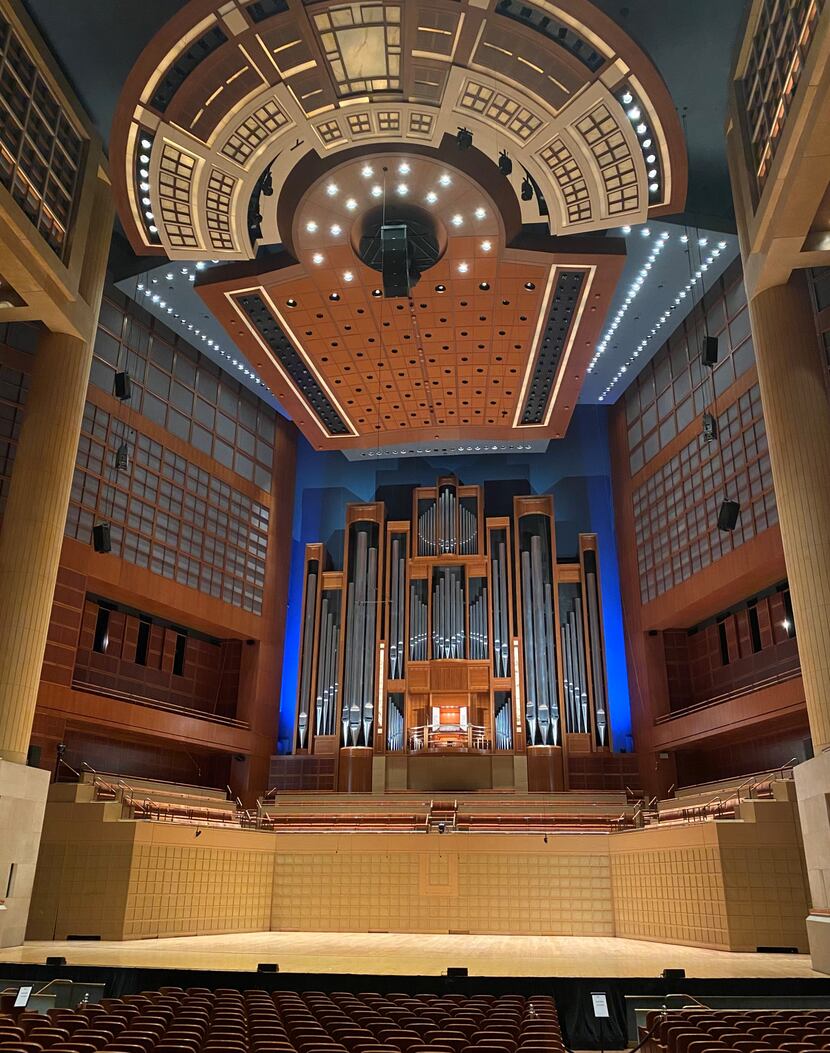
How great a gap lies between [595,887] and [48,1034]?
352 inches

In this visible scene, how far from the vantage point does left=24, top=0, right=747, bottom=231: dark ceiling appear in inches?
326

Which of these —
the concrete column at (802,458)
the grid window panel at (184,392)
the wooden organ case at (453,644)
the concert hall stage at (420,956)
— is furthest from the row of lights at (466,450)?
the concert hall stage at (420,956)

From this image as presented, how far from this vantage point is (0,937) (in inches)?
313

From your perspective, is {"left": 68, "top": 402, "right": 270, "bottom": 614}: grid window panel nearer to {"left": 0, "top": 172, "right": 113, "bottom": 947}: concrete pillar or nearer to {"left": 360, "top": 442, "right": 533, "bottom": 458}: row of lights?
{"left": 0, "top": 172, "right": 113, "bottom": 947}: concrete pillar

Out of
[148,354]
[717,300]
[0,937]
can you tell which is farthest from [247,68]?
[0,937]

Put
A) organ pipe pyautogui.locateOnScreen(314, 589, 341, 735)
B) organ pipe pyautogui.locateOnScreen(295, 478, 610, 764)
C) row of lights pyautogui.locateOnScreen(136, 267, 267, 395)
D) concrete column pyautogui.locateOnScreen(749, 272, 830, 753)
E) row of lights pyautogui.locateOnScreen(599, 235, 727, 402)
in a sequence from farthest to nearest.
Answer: organ pipe pyautogui.locateOnScreen(314, 589, 341, 735) → organ pipe pyautogui.locateOnScreen(295, 478, 610, 764) → row of lights pyautogui.locateOnScreen(136, 267, 267, 395) → row of lights pyautogui.locateOnScreen(599, 235, 727, 402) → concrete column pyautogui.locateOnScreen(749, 272, 830, 753)

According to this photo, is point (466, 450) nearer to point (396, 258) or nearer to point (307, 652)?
point (307, 652)

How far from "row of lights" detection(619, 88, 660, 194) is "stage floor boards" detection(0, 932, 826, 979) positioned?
25.3 feet

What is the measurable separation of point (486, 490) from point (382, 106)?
874cm

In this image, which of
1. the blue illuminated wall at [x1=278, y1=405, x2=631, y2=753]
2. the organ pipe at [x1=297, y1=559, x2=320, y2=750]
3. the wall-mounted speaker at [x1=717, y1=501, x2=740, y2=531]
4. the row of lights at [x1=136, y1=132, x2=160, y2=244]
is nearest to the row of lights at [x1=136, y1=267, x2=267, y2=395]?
the row of lights at [x1=136, y1=132, x2=160, y2=244]

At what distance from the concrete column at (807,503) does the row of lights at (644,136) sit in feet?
5.63

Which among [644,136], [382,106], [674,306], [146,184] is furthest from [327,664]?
[644,136]

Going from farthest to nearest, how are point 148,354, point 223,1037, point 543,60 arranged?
point 148,354 < point 543,60 < point 223,1037

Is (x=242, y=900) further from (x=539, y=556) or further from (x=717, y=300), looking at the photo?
Result: (x=717, y=300)
